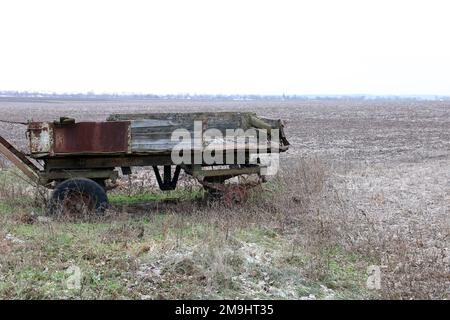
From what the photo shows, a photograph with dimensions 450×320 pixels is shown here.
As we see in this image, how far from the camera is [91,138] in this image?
8250 mm

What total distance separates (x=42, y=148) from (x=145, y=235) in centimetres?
Answer: 225

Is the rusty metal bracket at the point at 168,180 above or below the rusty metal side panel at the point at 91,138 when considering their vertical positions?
below

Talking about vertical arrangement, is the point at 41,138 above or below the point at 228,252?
above

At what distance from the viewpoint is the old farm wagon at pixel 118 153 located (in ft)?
26.4

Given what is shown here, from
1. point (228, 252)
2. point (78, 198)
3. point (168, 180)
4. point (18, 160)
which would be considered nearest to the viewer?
point (228, 252)

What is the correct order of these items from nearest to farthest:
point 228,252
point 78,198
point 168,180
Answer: point 228,252 → point 78,198 → point 168,180

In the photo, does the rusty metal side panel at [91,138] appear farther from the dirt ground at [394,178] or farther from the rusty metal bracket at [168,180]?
the dirt ground at [394,178]

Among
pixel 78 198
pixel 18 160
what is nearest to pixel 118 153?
pixel 78 198

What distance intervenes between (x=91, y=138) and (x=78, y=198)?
911 mm

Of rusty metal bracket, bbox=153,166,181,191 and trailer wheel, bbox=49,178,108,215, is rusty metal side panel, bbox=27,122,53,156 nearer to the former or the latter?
trailer wheel, bbox=49,178,108,215

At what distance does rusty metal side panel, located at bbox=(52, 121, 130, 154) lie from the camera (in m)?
8.16

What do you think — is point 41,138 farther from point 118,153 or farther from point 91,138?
point 118,153

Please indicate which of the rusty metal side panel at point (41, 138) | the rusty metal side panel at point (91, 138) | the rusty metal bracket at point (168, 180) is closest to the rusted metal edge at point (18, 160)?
the rusty metal side panel at point (41, 138)
